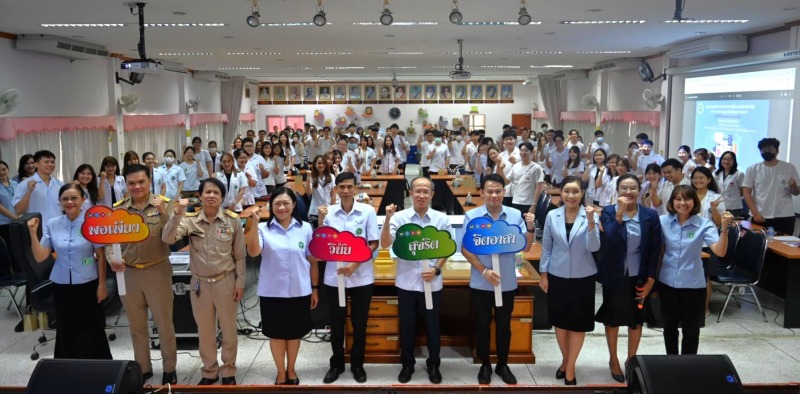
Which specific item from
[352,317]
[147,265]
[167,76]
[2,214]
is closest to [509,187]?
Answer: [352,317]

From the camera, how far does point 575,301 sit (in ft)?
14.5

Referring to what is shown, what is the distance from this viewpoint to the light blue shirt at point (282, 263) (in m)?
4.31

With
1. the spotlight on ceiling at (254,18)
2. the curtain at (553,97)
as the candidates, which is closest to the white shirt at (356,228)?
the spotlight on ceiling at (254,18)

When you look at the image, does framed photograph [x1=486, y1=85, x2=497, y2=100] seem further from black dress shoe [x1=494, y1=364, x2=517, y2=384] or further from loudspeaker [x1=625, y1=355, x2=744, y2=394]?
loudspeaker [x1=625, y1=355, x2=744, y2=394]

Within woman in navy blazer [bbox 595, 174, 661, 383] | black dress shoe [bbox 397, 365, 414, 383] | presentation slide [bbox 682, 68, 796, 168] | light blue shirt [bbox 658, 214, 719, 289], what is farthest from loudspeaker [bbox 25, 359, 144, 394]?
presentation slide [bbox 682, 68, 796, 168]

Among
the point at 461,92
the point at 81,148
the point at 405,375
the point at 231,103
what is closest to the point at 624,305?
the point at 405,375

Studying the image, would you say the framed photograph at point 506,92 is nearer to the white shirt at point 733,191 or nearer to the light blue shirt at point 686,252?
the white shirt at point 733,191

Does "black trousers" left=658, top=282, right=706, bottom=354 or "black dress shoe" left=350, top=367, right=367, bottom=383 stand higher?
"black trousers" left=658, top=282, right=706, bottom=354

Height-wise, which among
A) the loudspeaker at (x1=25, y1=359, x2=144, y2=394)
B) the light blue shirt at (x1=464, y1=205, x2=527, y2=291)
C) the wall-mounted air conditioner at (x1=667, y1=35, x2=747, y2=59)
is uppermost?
the wall-mounted air conditioner at (x1=667, y1=35, x2=747, y2=59)

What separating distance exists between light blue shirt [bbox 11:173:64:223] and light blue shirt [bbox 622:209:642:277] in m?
6.31

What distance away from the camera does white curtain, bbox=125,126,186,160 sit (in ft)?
47.6

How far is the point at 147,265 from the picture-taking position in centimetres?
438

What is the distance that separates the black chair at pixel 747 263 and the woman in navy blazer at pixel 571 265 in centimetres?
259

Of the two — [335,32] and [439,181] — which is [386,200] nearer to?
[439,181]
